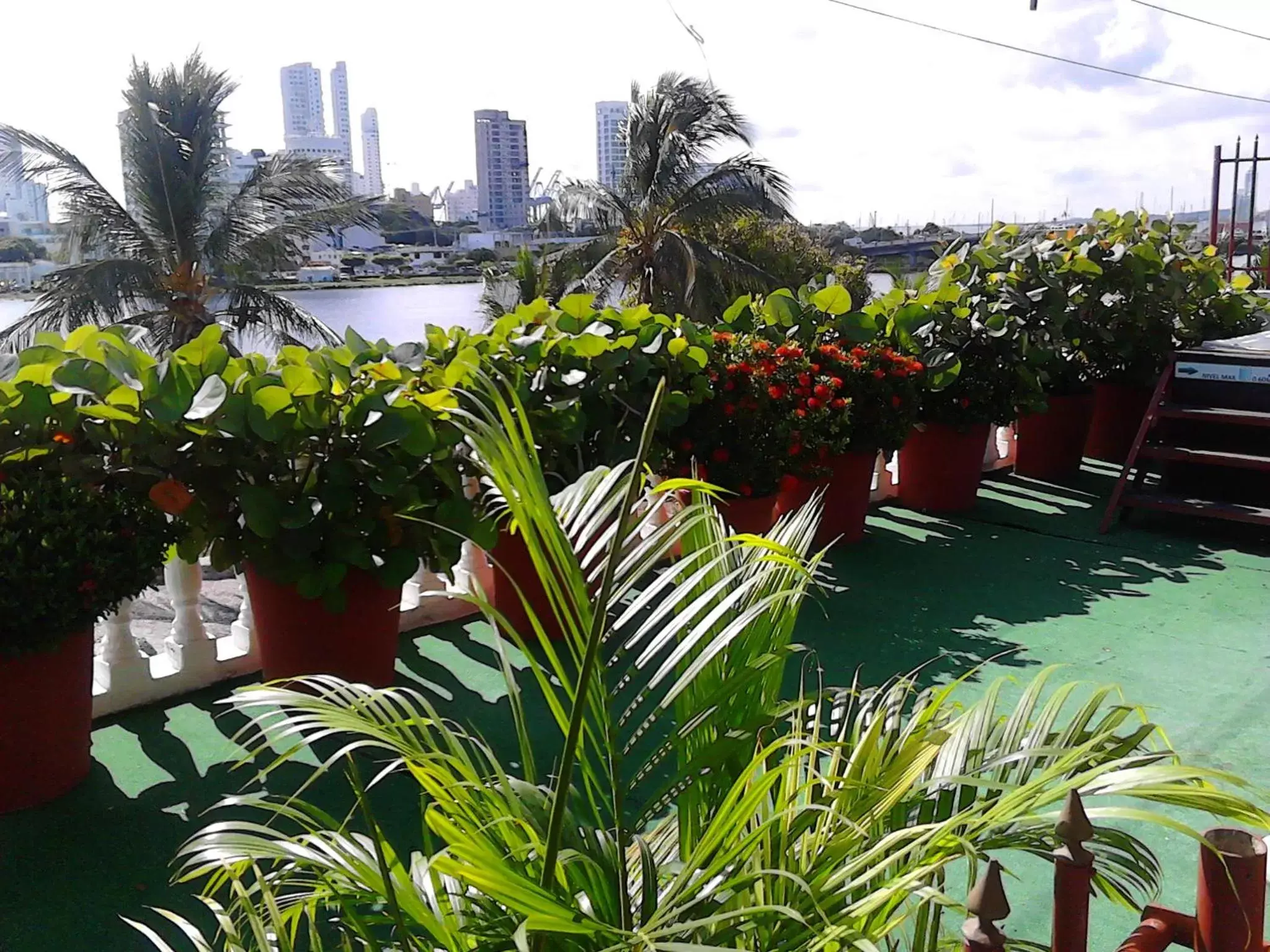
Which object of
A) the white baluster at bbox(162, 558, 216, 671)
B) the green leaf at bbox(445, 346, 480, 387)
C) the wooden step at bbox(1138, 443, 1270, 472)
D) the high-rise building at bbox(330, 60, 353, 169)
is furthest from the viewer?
the high-rise building at bbox(330, 60, 353, 169)

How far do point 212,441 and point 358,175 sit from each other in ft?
76.4

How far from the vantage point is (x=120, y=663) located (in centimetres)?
357

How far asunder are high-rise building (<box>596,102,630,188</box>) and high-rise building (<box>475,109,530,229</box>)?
3307 mm

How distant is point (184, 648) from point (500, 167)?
28.3 meters

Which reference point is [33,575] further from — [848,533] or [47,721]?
[848,533]

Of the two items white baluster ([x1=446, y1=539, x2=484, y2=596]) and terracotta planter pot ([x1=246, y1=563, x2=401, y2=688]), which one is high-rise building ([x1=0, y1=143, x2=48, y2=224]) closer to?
white baluster ([x1=446, y1=539, x2=484, y2=596])

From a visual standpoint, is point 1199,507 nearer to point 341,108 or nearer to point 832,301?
point 832,301

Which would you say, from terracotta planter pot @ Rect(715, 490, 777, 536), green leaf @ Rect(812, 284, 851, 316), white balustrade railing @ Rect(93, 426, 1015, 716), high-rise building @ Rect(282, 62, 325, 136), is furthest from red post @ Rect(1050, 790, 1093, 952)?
high-rise building @ Rect(282, 62, 325, 136)

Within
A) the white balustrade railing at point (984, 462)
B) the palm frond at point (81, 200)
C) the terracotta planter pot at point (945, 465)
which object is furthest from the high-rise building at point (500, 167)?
the terracotta planter pot at point (945, 465)

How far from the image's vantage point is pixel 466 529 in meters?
3.38

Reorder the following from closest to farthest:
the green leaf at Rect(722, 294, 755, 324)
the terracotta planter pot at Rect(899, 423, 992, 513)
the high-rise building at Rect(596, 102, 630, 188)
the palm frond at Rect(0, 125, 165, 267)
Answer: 1. the green leaf at Rect(722, 294, 755, 324)
2. the terracotta planter pot at Rect(899, 423, 992, 513)
3. the palm frond at Rect(0, 125, 165, 267)
4. the high-rise building at Rect(596, 102, 630, 188)

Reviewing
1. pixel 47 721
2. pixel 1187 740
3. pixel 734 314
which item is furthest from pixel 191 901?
pixel 734 314

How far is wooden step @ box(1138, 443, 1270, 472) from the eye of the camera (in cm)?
550

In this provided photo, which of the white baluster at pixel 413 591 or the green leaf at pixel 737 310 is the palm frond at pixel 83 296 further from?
the white baluster at pixel 413 591
